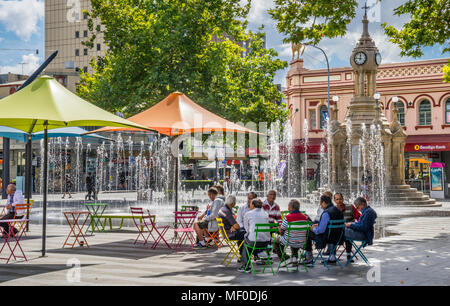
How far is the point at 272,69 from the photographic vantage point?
29578 millimetres

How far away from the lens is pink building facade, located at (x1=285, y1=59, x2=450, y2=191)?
1583 inches

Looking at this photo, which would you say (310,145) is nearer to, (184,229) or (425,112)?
(425,112)

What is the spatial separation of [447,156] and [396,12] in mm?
27673

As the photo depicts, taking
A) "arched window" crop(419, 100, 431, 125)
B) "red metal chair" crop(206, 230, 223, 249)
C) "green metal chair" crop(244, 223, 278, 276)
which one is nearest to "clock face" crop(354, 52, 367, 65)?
"arched window" crop(419, 100, 431, 125)

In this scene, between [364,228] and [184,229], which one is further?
[184,229]

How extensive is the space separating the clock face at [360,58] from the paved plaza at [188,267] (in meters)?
14.8

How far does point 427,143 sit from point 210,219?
31.5 m

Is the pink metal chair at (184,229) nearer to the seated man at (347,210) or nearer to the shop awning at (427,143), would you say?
the seated man at (347,210)

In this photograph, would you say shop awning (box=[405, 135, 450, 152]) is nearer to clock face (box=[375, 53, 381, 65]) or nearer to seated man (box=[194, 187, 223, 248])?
clock face (box=[375, 53, 381, 65])

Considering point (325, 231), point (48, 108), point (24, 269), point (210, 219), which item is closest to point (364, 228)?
point (325, 231)

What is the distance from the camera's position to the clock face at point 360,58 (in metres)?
27.0

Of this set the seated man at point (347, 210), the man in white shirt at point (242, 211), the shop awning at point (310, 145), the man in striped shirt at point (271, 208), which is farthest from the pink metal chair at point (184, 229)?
the shop awning at point (310, 145)

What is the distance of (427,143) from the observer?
3931 centimetres

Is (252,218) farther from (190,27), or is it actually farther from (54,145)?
(54,145)
